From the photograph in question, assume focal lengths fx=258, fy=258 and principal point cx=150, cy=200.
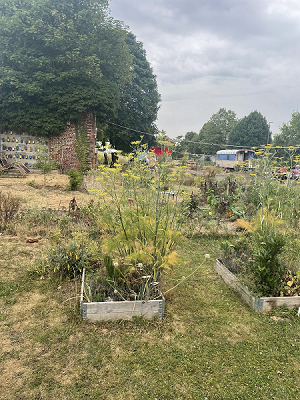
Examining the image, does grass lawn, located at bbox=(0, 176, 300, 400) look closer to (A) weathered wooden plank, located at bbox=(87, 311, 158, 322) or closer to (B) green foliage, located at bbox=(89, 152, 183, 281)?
(A) weathered wooden plank, located at bbox=(87, 311, 158, 322)

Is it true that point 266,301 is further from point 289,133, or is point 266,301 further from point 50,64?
point 289,133

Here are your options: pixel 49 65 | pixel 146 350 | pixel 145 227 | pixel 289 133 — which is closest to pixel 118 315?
pixel 146 350

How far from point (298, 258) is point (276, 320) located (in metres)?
0.98

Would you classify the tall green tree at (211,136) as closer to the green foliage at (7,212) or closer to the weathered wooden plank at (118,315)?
the green foliage at (7,212)

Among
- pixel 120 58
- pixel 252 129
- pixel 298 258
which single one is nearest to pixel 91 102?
pixel 120 58

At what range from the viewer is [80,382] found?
6.43 feet

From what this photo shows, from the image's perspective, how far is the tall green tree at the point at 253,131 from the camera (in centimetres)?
3997

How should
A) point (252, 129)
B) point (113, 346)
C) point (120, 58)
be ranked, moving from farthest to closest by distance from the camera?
point (252, 129) < point (120, 58) < point (113, 346)

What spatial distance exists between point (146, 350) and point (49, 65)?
15.7 metres

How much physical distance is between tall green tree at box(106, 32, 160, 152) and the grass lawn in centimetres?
1735

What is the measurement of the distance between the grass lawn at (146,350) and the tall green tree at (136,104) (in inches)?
683

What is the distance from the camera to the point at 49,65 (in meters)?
14.2

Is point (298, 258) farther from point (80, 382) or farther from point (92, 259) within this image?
point (80, 382)

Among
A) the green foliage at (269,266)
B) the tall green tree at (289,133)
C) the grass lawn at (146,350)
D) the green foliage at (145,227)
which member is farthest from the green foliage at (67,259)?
the tall green tree at (289,133)
